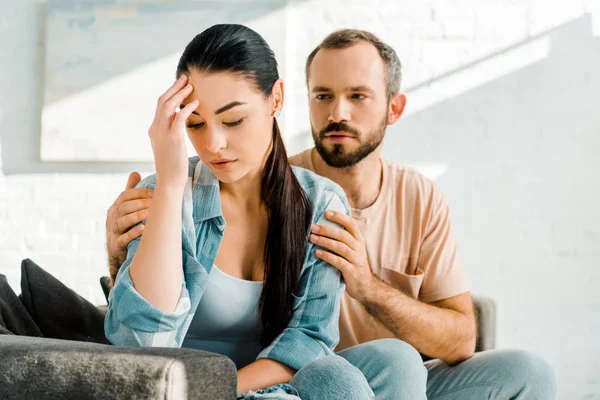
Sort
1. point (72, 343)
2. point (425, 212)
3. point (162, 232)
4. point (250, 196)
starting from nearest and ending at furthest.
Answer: point (72, 343)
point (162, 232)
point (250, 196)
point (425, 212)

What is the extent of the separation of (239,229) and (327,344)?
1.03 feet

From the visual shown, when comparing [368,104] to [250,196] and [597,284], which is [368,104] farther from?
[597,284]

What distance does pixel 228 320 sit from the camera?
1588mm

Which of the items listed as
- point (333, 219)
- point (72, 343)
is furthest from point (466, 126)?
point (72, 343)

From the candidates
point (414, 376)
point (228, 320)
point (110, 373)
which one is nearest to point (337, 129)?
point (228, 320)

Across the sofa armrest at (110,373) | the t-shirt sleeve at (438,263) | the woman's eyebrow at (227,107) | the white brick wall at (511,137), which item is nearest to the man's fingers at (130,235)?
the woman's eyebrow at (227,107)

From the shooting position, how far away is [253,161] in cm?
157

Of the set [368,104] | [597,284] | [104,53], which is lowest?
[597,284]

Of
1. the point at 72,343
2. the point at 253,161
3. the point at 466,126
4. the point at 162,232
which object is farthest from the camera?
the point at 466,126

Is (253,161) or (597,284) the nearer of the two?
(253,161)

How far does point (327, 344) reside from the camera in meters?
1.58

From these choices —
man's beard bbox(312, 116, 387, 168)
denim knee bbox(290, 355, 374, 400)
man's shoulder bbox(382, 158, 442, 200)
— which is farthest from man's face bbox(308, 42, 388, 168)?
denim knee bbox(290, 355, 374, 400)

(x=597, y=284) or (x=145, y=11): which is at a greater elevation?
(x=145, y=11)

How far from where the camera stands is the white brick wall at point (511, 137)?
10.3ft
